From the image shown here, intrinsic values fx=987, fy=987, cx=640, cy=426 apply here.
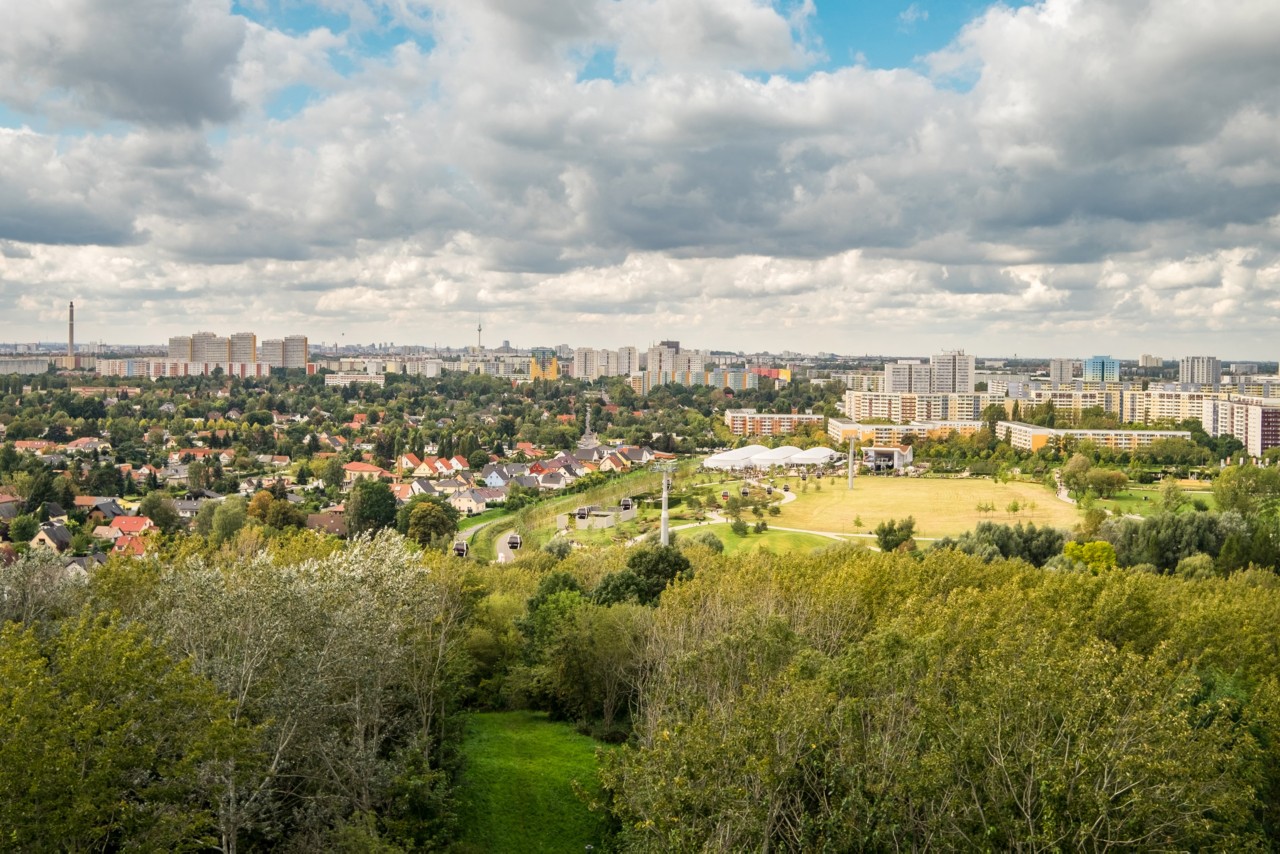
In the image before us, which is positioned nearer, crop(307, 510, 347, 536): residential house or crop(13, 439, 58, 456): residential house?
crop(307, 510, 347, 536): residential house

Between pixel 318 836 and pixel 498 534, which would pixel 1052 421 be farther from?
pixel 318 836

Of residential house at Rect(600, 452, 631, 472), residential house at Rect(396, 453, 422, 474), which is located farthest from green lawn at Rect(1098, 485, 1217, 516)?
residential house at Rect(396, 453, 422, 474)

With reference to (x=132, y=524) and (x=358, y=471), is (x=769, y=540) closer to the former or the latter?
(x=132, y=524)

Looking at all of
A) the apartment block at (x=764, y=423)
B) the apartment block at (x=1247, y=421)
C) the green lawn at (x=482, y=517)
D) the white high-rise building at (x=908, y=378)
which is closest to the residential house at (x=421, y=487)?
the green lawn at (x=482, y=517)

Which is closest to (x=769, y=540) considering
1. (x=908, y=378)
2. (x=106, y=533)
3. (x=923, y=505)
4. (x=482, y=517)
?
(x=923, y=505)

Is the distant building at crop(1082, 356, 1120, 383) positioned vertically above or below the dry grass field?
above

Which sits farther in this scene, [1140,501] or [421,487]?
[421,487]

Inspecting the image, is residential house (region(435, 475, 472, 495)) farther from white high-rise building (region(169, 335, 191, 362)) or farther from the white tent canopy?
white high-rise building (region(169, 335, 191, 362))
